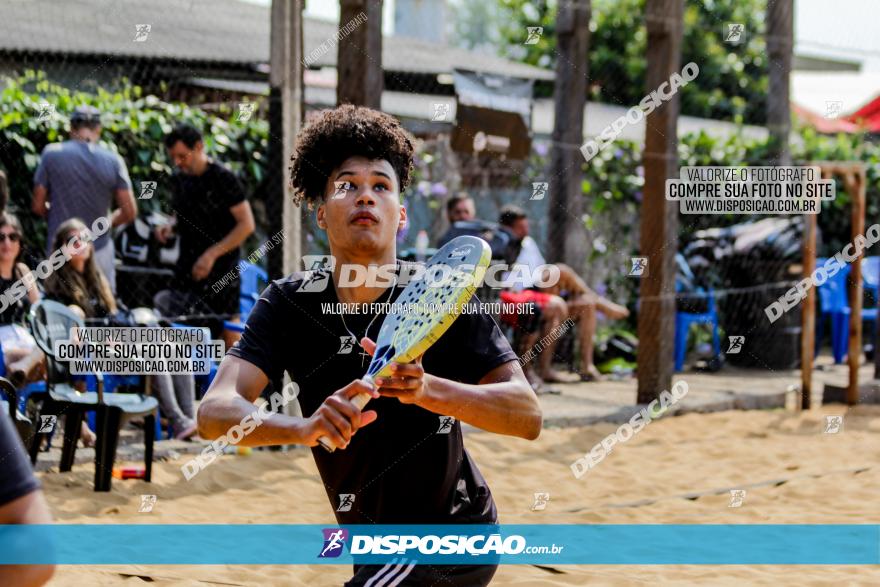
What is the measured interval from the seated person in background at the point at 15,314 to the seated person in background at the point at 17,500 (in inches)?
205

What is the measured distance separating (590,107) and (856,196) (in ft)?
33.6

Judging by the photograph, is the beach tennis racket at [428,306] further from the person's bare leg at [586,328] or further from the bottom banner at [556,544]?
the person's bare leg at [586,328]

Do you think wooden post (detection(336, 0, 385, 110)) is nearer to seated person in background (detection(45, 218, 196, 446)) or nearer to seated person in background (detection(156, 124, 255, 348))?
seated person in background (detection(156, 124, 255, 348))

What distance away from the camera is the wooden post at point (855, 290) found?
9.11m

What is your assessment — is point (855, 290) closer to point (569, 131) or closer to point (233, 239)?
point (569, 131)

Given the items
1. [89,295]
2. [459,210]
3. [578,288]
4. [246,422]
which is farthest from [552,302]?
[246,422]

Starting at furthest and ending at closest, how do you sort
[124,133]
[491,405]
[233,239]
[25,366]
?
[124,133]
[233,239]
[25,366]
[491,405]

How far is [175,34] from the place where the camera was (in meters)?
13.7

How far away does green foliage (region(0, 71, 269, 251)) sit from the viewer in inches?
316

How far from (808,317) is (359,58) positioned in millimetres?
4144

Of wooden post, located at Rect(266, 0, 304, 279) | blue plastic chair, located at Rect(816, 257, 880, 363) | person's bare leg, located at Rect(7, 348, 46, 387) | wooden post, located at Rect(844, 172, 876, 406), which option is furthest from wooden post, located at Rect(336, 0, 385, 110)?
blue plastic chair, located at Rect(816, 257, 880, 363)

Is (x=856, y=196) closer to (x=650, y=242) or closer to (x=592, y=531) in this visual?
(x=650, y=242)

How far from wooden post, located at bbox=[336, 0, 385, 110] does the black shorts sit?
15.8 feet

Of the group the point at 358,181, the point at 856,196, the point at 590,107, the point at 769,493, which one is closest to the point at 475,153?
the point at 856,196
